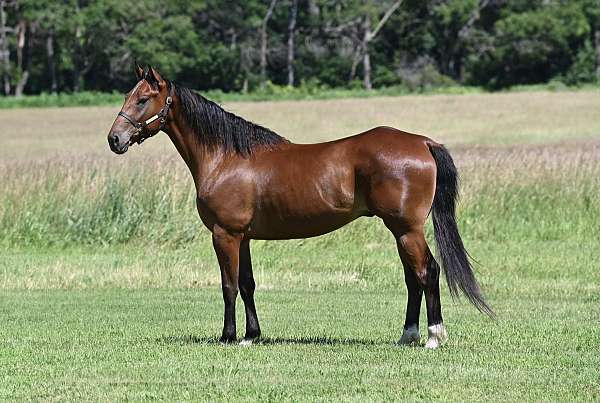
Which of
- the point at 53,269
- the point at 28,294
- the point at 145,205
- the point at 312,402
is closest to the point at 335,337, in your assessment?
the point at 312,402

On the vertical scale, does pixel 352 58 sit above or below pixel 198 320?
below

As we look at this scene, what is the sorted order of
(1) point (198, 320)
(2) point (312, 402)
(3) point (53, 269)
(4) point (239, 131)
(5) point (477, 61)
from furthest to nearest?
1. (5) point (477, 61)
2. (3) point (53, 269)
3. (1) point (198, 320)
4. (4) point (239, 131)
5. (2) point (312, 402)

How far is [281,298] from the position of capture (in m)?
13.3

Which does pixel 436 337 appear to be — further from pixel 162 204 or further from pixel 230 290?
pixel 162 204

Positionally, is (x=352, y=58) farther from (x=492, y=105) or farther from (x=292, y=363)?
(x=292, y=363)

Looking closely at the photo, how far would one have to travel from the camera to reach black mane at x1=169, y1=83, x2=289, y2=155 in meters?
9.92

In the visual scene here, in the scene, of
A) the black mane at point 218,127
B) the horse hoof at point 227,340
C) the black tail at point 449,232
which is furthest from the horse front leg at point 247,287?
the black tail at point 449,232

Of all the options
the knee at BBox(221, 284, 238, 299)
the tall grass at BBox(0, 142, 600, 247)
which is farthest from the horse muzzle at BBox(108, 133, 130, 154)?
the tall grass at BBox(0, 142, 600, 247)

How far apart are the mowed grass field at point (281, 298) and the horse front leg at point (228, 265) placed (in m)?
0.25

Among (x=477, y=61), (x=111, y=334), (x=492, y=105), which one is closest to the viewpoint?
(x=111, y=334)

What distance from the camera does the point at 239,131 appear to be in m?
9.95

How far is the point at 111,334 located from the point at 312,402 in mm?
3618

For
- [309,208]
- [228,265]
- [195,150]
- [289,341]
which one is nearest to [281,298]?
[289,341]

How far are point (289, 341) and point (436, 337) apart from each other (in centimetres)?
131
